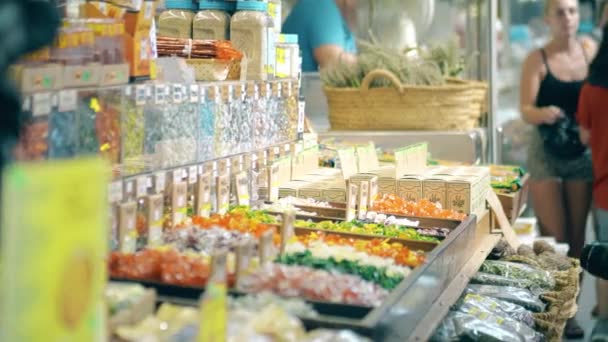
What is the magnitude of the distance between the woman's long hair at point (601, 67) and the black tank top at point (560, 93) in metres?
0.77

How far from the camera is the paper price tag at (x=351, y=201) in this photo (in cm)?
331

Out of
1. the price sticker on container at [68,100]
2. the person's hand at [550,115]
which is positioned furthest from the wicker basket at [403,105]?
the price sticker on container at [68,100]

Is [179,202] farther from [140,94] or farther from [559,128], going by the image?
[559,128]

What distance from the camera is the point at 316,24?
18.9 feet

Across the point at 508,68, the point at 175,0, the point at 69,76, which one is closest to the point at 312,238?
the point at 69,76

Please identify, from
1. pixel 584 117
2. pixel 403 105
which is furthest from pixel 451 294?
pixel 584 117

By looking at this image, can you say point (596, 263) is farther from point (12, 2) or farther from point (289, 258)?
point (12, 2)

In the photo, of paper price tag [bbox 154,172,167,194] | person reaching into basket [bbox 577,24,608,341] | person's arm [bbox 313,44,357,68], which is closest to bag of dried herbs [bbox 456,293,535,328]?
paper price tag [bbox 154,172,167,194]

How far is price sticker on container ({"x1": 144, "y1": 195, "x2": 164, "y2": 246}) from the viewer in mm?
2631

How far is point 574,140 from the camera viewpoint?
6.29 metres

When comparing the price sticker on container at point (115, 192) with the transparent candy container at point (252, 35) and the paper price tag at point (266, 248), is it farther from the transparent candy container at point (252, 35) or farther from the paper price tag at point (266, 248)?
the transparent candy container at point (252, 35)

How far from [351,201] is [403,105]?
208cm

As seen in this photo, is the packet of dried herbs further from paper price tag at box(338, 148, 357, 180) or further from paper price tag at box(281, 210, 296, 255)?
paper price tag at box(338, 148, 357, 180)

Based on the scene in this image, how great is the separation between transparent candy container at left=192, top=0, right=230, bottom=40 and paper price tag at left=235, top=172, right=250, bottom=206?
598mm
